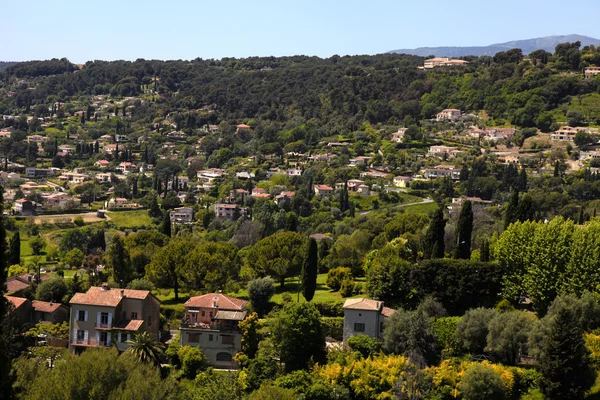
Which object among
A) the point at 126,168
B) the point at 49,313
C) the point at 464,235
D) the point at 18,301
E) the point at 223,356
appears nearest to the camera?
the point at 223,356

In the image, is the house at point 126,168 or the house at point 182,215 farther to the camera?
the house at point 126,168

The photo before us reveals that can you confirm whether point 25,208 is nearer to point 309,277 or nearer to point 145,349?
point 309,277

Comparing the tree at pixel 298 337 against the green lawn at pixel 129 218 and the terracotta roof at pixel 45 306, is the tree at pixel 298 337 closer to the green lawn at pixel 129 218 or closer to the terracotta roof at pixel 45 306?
the terracotta roof at pixel 45 306

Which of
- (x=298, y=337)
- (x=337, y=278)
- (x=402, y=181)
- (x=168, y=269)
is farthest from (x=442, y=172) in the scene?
(x=298, y=337)

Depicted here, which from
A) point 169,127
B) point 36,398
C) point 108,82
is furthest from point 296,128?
point 36,398

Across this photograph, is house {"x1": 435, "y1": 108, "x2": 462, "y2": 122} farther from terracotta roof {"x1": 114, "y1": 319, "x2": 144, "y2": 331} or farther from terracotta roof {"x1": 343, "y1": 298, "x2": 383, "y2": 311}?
terracotta roof {"x1": 114, "y1": 319, "x2": 144, "y2": 331}

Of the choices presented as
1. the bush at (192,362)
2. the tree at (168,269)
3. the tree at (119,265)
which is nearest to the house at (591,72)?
the tree at (168,269)

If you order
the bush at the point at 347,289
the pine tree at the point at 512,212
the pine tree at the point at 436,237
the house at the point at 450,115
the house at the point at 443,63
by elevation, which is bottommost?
the bush at the point at 347,289
